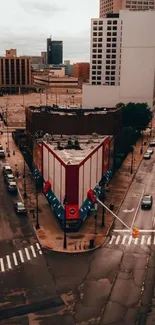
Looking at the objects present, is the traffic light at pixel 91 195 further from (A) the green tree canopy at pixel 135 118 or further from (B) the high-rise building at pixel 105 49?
(B) the high-rise building at pixel 105 49

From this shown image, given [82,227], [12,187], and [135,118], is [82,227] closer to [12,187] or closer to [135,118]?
[12,187]

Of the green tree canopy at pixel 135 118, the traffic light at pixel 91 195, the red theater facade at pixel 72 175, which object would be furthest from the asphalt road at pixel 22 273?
the green tree canopy at pixel 135 118

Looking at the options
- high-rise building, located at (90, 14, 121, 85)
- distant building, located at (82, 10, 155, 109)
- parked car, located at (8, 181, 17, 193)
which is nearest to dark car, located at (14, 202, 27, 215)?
parked car, located at (8, 181, 17, 193)

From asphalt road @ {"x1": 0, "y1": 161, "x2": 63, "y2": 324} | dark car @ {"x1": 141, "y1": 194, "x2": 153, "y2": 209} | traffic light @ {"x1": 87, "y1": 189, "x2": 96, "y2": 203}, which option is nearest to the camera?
asphalt road @ {"x1": 0, "y1": 161, "x2": 63, "y2": 324}

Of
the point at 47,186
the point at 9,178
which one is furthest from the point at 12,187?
the point at 47,186

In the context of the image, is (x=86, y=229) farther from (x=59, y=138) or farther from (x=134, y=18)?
(x=134, y=18)

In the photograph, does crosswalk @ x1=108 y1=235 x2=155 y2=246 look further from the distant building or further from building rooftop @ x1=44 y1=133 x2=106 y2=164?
the distant building
